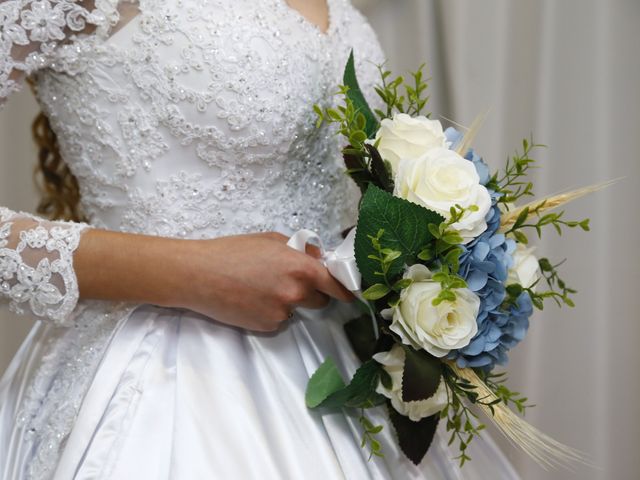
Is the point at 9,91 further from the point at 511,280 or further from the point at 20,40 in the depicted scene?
the point at 511,280

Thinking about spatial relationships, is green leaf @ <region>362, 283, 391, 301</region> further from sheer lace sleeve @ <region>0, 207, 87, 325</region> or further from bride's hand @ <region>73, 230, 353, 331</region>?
sheer lace sleeve @ <region>0, 207, 87, 325</region>

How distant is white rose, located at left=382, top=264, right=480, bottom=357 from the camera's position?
28.7 inches

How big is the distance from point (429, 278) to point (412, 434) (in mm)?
209

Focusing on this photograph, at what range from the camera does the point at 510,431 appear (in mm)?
769

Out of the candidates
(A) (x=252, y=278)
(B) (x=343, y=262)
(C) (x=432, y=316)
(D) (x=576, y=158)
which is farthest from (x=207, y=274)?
(D) (x=576, y=158)

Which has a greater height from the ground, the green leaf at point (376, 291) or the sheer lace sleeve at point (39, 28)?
the sheer lace sleeve at point (39, 28)

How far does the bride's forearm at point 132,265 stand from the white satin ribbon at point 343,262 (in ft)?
0.42

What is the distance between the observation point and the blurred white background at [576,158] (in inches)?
58.6

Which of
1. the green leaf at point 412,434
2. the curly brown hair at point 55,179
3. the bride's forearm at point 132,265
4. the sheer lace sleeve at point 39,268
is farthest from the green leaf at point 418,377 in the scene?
the curly brown hair at point 55,179

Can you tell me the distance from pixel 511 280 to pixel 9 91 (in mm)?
617

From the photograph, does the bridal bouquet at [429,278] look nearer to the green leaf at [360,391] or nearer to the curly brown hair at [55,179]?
the green leaf at [360,391]

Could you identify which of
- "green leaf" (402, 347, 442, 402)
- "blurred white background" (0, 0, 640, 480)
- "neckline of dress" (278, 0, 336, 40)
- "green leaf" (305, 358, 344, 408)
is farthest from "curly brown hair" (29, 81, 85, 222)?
"blurred white background" (0, 0, 640, 480)

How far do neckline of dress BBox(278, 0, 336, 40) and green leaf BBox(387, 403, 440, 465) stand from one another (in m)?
0.50

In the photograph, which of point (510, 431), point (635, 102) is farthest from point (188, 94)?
point (635, 102)
